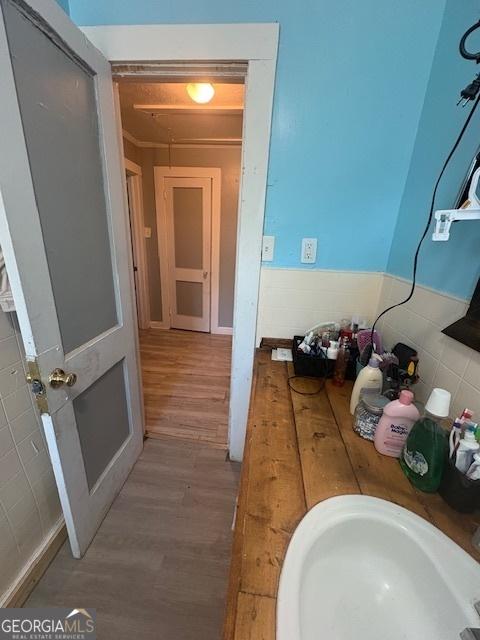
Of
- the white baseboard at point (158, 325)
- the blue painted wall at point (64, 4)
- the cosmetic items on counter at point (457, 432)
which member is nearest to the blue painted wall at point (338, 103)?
the blue painted wall at point (64, 4)

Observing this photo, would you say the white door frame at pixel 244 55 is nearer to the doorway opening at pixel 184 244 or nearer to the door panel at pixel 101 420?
the doorway opening at pixel 184 244

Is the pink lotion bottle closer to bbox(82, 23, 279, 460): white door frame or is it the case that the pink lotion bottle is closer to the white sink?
the white sink

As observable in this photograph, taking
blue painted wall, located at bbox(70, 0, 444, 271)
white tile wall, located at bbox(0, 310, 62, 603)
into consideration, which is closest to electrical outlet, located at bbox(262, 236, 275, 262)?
blue painted wall, located at bbox(70, 0, 444, 271)

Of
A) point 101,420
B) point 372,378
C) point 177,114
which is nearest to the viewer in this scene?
point 372,378

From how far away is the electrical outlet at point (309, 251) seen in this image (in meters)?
1.13

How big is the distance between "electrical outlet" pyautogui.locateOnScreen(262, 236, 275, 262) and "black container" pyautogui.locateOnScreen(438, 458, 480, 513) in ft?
2.95

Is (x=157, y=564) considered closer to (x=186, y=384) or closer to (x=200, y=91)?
(x=186, y=384)

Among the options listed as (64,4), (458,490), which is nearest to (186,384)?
(458,490)

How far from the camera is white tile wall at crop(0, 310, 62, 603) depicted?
87cm

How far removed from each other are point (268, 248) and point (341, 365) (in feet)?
1.91

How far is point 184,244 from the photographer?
3189 mm

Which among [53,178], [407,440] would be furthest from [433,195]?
[53,178]

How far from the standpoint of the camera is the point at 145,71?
1.05 meters

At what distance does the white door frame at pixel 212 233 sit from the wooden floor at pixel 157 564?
221 cm
